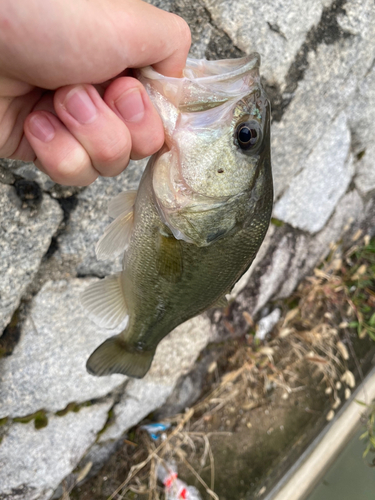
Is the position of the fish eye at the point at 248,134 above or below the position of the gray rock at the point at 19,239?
above

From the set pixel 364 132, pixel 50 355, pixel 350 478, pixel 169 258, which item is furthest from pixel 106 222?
pixel 350 478

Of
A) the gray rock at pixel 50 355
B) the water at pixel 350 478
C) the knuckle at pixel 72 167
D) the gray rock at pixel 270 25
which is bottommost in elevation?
the water at pixel 350 478

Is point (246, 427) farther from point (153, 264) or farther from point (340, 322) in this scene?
point (153, 264)

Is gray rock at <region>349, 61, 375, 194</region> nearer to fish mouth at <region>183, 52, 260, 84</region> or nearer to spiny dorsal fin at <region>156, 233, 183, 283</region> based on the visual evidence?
fish mouth at <region>183, 52, 260, 84</region>

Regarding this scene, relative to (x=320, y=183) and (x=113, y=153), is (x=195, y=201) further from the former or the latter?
(x=320, y=183)

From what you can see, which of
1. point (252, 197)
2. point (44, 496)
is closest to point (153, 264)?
point (252, 197)

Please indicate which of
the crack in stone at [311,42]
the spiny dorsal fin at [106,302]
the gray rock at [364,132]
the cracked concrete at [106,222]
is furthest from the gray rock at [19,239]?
the gray rock at [364,132]

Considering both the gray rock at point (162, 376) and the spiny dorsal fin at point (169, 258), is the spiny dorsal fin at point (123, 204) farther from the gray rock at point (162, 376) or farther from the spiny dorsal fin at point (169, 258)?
the gray rock at point (162, 376)
